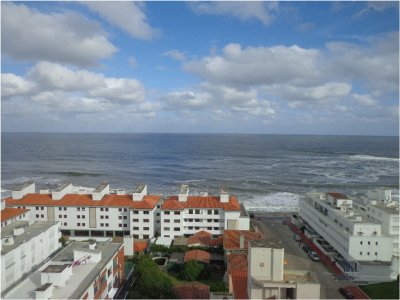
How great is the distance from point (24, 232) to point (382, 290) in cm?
3294

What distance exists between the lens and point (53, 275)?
21391mm

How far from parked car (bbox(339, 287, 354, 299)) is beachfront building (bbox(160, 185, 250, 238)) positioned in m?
15.1

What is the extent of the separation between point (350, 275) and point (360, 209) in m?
13.2

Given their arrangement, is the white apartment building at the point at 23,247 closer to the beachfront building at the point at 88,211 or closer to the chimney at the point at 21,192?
the beachfront building at the point at 88,211

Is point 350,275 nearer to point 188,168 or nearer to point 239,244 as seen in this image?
point 239,244

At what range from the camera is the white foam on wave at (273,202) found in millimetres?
63156

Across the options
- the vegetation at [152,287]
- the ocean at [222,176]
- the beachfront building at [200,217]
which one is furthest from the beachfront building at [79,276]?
the ocean at [222,176]

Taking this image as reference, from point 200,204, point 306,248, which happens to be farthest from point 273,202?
point 200,204

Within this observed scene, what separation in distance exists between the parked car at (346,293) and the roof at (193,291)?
11912 millimetres

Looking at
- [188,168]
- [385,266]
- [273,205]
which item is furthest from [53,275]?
[188,168]

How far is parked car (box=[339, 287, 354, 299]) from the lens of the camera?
29069mm

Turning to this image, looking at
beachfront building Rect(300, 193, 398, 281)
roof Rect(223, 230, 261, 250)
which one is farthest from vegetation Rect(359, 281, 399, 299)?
roof Rect(223, 230, 261, 250)

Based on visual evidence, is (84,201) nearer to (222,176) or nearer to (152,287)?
(152,287)

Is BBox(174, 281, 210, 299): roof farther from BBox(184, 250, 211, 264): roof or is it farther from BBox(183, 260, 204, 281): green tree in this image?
BBox(184, 250, 211, 264): roof
